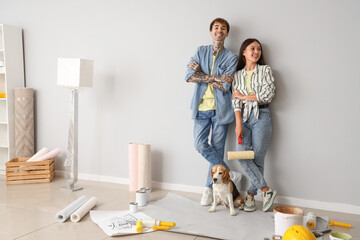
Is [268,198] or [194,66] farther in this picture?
[194,66]

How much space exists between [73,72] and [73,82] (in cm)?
10

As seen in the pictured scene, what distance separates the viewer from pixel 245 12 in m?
3.36

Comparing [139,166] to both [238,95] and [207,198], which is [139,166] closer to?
[207,198]

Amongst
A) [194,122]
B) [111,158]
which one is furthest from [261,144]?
[111,158]

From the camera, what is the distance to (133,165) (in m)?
3.71

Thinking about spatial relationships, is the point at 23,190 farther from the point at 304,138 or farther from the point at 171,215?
the point at 304,138

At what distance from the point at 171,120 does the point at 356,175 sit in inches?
69.9

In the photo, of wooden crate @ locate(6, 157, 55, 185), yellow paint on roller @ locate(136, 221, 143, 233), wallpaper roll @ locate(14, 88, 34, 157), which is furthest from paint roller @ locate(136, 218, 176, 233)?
wallpaper roll @ locate(14, 88, 34, 157)

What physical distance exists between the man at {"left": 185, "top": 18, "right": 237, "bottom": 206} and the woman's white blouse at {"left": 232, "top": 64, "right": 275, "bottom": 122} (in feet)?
0.33

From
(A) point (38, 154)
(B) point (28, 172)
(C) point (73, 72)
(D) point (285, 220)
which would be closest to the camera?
(D) point (285, 220)

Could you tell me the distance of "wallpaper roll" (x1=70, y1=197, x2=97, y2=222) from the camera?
274cm

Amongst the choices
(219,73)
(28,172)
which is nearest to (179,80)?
(219,73)

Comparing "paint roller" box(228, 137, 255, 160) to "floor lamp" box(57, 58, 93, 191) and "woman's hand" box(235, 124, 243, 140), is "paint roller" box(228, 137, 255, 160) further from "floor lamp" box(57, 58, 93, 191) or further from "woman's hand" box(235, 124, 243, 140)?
"floor lamp" box(57, 58, 93, 191)

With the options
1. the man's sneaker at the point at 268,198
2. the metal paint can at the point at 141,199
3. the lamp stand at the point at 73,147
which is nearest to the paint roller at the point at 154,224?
the metal paint can at the point at 141,199
